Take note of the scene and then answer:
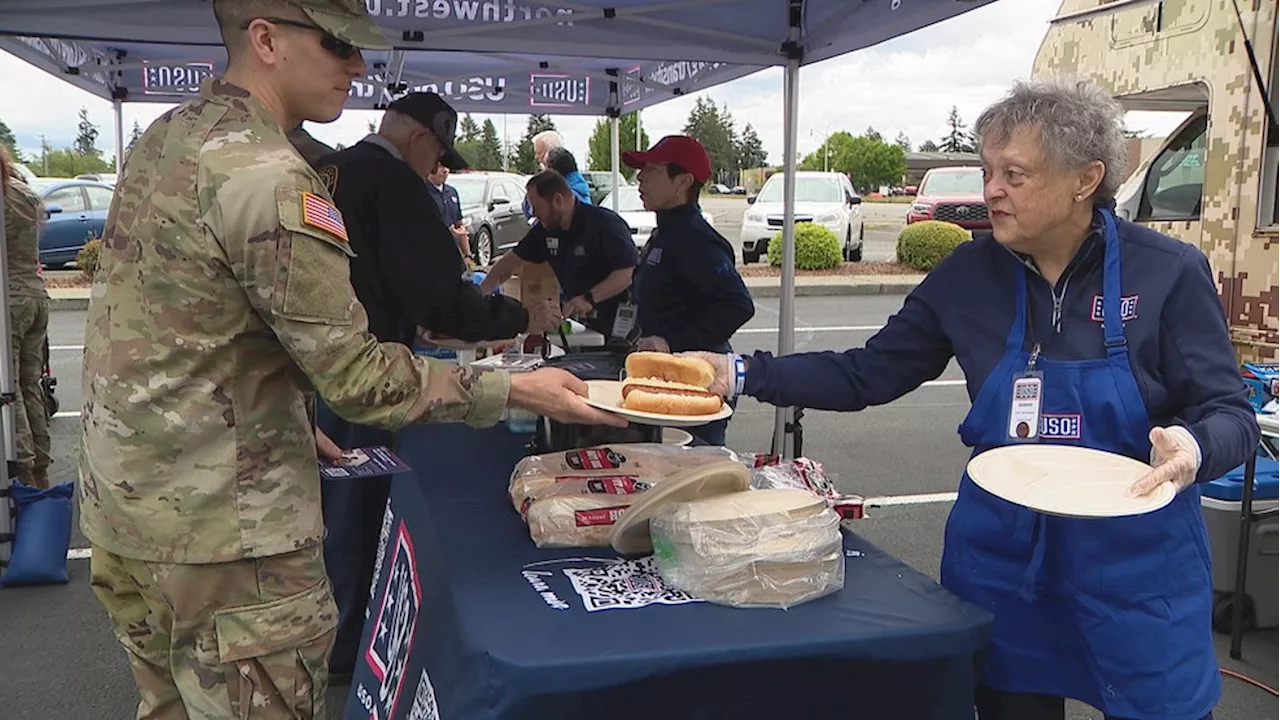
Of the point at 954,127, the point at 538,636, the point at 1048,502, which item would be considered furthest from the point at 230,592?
the point at 954,127

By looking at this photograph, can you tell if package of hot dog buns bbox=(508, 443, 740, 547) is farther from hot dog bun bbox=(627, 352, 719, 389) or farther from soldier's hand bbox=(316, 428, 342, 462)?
soldier's hand bbox=(316, 428, 342, 462)

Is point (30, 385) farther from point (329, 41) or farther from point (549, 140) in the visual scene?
point (329, 41)

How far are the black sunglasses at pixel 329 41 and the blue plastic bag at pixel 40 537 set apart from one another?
3.38 meters

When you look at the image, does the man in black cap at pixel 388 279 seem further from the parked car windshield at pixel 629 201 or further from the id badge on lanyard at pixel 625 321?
the parked car windshield at pixel 629 201

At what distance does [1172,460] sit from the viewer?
5.05ft

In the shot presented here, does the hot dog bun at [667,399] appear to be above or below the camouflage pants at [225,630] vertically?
above

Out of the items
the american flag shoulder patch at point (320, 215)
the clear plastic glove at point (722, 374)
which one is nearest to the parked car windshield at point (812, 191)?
the clear plastic glove at point (722, 374)

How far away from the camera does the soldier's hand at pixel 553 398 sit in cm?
186

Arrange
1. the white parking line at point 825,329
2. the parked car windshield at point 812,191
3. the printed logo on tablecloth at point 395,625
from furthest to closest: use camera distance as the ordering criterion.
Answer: the parked car windshield at point 812,191 → the white parking line at point 825,329 → the printed logo on tablecloth at point 395,625

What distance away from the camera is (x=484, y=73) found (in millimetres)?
7199

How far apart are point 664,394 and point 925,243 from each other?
50.3 feet

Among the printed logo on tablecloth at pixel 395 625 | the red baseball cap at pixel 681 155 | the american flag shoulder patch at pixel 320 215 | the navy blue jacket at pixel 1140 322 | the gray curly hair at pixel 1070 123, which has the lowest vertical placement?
the printed logo on tablecloth at pixel 395 625

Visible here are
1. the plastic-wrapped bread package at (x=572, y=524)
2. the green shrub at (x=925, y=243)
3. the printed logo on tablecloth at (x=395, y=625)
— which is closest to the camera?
the plastic-wrapped bread package at (x=572, y=524)

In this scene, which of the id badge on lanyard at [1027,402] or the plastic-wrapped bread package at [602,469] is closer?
the id badge on lanyard at [1027,402]
